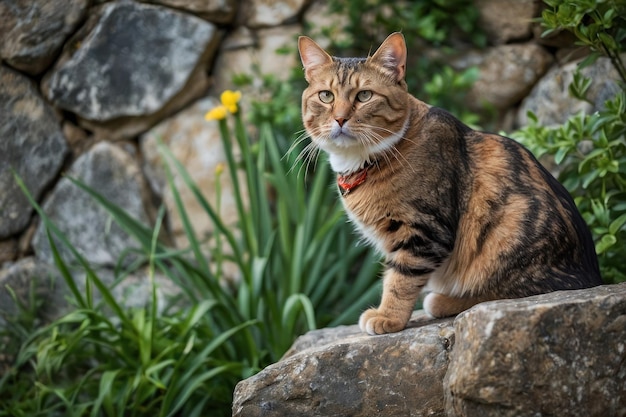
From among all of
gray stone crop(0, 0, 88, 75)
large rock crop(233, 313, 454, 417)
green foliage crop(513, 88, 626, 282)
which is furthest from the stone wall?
large rock crop(233, 313, 454, 417)

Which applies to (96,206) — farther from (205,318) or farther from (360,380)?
(360,380)

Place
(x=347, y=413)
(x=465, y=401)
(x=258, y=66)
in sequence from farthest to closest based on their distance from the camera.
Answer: (x=258, y=66)
(x=347, y=413)
(x=465, y=401)

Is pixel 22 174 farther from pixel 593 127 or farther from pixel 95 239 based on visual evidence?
pixel 593 127

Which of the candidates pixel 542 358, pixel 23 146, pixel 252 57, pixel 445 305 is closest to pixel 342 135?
pixel 445 305

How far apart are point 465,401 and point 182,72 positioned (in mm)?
2985

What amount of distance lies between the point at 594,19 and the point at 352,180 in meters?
1.10

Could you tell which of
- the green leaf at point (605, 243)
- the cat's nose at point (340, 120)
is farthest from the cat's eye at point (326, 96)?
the green leaf at point (605, 243)

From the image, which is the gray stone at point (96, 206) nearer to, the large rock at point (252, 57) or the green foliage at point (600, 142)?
the large rock at point (252, 57)

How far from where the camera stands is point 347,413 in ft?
7.10

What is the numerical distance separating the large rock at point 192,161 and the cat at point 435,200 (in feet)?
6.44

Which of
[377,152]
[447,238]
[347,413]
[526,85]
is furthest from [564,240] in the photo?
[526,85]

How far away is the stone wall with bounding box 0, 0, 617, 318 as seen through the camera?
4.20 meters

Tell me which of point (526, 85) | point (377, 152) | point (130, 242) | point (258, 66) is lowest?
point (130, 242)

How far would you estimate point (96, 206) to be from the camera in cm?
432
